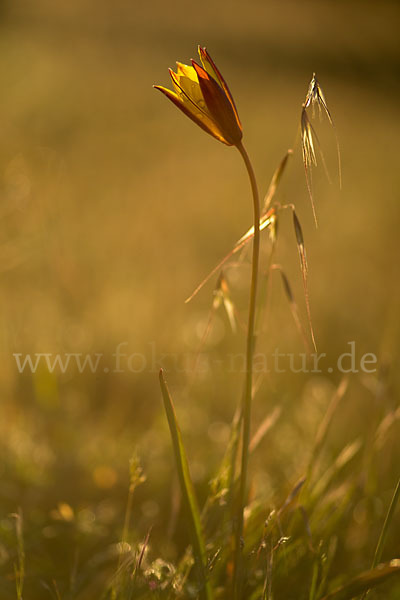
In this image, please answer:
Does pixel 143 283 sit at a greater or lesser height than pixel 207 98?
lesser

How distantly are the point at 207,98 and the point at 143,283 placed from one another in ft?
5.29

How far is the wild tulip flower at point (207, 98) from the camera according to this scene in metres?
0.55

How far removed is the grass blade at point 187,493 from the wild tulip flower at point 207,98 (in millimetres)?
283

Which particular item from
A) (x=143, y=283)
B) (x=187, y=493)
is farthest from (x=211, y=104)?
(x=143, y=283)

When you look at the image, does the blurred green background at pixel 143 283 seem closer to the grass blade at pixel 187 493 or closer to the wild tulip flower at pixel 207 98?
the grass blade at pixel 187 493

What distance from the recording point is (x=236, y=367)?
165 cm

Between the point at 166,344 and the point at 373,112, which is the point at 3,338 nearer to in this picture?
the point at 166,344

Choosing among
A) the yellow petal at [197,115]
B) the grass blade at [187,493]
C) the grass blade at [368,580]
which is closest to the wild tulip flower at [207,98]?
the yellow petal at [197,115]

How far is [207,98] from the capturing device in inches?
21.7

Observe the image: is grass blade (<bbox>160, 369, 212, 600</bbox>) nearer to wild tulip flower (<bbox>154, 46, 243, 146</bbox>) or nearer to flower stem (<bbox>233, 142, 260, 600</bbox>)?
flower stem (<bbox>233, 142, 260, 600</bbox>)

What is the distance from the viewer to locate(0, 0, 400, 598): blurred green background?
1.09m

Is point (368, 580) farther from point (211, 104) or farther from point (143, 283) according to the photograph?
point (143, 283)

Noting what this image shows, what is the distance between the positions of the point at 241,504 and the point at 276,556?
21cm

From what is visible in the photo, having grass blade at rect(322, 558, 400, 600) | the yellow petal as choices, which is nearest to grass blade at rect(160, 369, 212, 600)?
grass blade at rect(322, 558, 400, 600)
